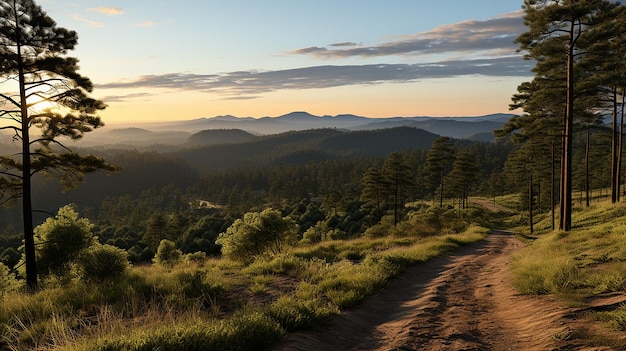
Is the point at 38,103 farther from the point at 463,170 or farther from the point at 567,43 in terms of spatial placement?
the point at 463,170

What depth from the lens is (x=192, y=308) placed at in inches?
292

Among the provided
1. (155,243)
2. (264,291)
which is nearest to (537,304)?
(264,291)

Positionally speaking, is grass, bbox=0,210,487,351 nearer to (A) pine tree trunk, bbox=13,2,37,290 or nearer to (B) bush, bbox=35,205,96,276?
(A) pine tree trunk, bbox=13,2,37,290

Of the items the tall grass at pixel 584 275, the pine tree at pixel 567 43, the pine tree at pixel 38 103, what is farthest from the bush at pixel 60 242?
the pine tree at pixel 567 43

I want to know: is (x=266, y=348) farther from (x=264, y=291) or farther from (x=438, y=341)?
(x=264, y=291)

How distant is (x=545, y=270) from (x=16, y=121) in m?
18.0

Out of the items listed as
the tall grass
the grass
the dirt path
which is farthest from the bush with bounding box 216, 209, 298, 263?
the tall grass

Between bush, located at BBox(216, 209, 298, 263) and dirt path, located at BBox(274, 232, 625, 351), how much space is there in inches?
359

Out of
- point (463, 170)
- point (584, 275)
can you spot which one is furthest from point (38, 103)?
point (463, 170)

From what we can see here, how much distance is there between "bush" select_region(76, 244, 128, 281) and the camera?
12.1m

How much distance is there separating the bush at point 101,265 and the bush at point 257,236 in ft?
19.5

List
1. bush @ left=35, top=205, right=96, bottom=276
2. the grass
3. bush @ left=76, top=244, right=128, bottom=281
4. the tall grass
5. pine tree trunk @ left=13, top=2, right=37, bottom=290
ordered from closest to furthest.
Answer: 1. the grass
2. the tall grass
3. bush @ left=76, top=244, right=128, bottom=281
4. pine tree trunk @ left=13, top=2, right=37, bottom=290
5. bush @ left=35, top=205, right=96, bottom=276

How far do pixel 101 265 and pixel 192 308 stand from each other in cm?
660

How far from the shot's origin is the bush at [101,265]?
12.1 metres
